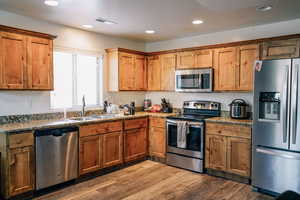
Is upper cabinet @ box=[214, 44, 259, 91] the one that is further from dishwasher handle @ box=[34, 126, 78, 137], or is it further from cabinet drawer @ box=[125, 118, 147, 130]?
dishwasher handle @ box=[34, 126, 78, 137]

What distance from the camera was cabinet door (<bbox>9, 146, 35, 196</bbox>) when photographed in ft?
9.38

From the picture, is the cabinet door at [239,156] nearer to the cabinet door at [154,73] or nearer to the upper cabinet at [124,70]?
the cabinet door at [154,73]

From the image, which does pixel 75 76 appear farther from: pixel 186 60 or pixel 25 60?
pixel 186 60

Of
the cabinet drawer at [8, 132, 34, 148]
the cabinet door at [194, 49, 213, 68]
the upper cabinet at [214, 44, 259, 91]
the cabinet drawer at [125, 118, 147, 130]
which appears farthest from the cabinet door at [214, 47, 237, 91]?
the cabinet drawer at [8, 132, 34, 148]

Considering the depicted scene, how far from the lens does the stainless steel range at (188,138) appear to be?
4.04 meters

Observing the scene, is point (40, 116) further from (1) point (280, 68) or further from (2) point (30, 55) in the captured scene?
(1) point (280, 68)

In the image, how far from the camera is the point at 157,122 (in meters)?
4.64

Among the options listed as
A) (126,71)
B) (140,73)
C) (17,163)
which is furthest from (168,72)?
(17,163)

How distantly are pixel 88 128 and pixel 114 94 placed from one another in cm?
144

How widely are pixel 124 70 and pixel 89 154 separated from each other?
6.11 ft

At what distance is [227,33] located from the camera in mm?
4391

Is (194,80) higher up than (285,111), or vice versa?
(194,80)

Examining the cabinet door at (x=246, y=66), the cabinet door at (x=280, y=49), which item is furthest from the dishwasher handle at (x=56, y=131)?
the cabinet door at (x=280, y=49)

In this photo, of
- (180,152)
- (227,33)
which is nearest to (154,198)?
(180,152)
